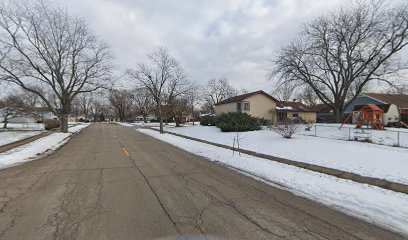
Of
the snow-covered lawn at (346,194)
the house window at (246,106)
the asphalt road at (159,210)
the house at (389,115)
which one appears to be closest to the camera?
the asphalt road at (159,210)

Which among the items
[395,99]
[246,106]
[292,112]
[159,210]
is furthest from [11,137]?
[395,99]

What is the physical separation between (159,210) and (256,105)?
38106 mm

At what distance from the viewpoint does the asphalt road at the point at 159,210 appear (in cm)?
473

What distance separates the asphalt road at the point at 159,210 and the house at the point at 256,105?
3285 centimetres

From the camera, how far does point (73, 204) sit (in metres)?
6.21

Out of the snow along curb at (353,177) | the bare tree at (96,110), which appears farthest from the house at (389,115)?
the bare tree at (96,110)

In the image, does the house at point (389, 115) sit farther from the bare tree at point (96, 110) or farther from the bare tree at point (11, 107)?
the bare tree at point (96, 110)

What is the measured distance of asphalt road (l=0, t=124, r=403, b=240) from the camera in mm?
4730

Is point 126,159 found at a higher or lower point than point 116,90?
lower

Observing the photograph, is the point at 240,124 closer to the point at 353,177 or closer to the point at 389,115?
the point at 389,115

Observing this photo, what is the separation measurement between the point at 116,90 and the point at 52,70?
7628mm

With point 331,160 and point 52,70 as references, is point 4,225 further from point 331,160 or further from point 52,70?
point 52,70

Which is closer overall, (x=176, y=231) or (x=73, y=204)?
(x=176, y=231)

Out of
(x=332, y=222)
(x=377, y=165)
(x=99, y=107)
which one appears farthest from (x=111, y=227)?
(x=99, y=107)
